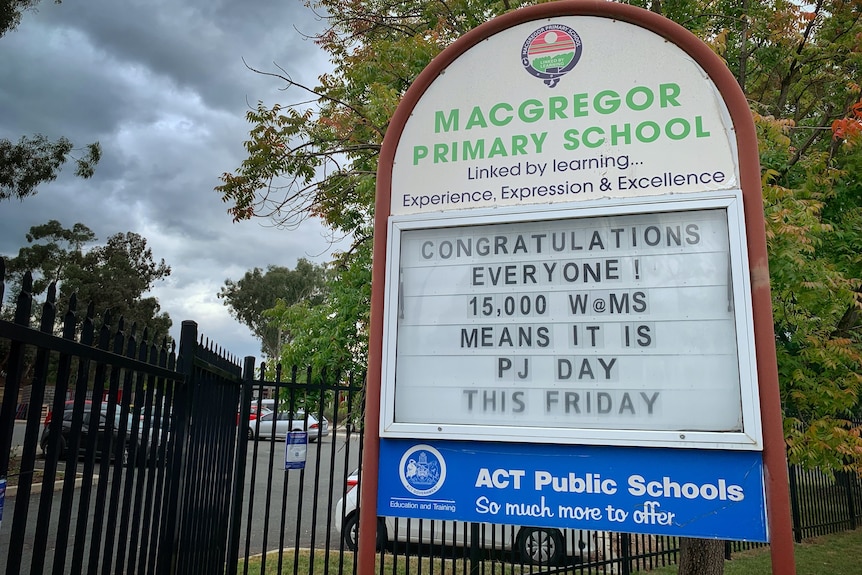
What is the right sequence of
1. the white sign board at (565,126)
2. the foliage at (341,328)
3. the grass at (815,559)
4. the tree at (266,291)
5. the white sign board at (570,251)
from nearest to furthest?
1. the white sign board at (570,251)
2. the white sign board at (565,126)
3. the foliage at (341,328)
4. the grass at (815,559)
5. the tree at (266,291)

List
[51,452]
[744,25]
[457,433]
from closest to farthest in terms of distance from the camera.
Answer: [51,452] → [457,433] → [744,25]

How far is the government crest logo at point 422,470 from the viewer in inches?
108

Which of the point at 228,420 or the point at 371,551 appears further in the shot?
the point at 228,420

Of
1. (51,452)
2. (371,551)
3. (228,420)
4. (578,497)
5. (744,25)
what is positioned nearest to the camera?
(51,452)

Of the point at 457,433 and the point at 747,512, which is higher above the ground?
the point at 457,433

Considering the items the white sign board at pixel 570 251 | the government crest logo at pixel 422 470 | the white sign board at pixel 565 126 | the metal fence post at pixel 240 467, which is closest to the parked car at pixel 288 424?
the metal fence post at pixel 240 467

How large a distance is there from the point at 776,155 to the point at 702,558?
392cm

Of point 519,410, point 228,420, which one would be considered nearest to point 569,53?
point 519,410

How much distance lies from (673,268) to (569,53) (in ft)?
3.78

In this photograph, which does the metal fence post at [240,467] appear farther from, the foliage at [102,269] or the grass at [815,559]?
the foliage at [102,269]

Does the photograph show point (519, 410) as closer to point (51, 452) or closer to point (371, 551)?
point (371, 551)

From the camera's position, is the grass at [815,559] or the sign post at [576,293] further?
the grass at [815,559]

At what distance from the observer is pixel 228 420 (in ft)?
15.0

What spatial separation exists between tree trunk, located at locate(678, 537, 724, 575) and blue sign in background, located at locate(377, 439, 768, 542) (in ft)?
11.9
